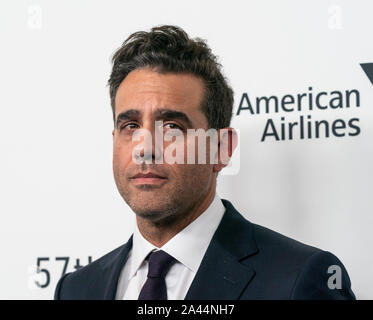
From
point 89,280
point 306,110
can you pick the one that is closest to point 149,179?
point 89,280

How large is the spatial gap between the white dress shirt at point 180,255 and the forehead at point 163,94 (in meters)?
Result: 0.21

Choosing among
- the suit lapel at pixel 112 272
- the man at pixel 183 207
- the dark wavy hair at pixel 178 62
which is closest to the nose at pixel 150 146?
the man at pixel 183 207

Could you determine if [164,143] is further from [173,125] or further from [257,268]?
[257,268]

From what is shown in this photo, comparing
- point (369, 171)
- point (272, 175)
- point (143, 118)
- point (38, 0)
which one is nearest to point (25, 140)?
point (38, 0)

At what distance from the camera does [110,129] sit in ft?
5.76

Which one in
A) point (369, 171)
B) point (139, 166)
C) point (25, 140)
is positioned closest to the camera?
point (139, 166)

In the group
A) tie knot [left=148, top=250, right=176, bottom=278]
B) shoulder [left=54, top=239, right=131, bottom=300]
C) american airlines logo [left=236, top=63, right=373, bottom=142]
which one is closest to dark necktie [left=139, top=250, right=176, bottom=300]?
tie knot [left=148, top=250, right=176, bottom=278]

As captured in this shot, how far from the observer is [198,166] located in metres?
1.34

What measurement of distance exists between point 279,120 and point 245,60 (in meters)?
0.19

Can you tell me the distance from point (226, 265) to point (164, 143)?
284 millimetres

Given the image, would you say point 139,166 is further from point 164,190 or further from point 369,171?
point 369,171

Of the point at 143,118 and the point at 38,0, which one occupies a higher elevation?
the point at 38,0

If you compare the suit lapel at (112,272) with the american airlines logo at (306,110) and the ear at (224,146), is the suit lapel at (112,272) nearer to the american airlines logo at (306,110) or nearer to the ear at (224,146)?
the ear at (224,146)

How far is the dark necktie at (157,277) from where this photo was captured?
4.31 ft
